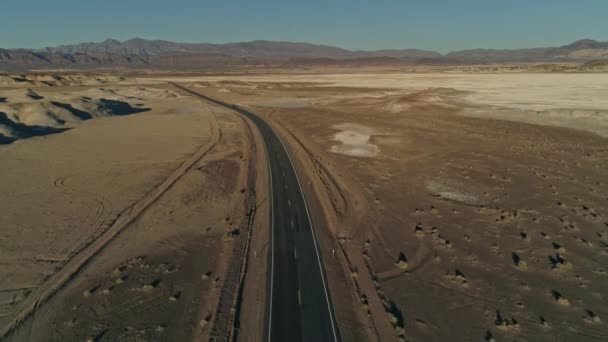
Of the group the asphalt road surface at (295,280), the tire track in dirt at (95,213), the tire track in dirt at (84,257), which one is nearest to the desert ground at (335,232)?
the tire track in dirt at (84,257)

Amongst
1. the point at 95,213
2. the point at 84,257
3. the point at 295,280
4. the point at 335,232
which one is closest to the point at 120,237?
the point at 84,257

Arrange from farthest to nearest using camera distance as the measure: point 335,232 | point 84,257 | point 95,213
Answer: point 95,213, point 335,232, point 84,257

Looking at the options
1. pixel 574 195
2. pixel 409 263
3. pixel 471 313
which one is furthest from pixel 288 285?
pixel 574 195

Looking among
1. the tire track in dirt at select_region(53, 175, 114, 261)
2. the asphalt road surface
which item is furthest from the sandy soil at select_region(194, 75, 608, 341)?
the tire track in dirt at select_region(53, 175, 114, 261)

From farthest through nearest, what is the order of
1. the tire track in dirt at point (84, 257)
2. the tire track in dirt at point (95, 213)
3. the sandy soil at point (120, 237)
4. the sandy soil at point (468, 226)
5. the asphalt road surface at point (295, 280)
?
the tire track in dirt at point (95, 213) < the tire track in dirt at point (84, 257) < the sandy soil at point (120, 237) < the sandy soil at point (468, 226) < the asphalt road surface at point (295, 280)

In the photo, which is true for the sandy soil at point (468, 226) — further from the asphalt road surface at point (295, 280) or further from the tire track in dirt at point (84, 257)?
the tire track in dirt at point (84, 257)

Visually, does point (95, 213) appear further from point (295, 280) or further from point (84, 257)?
point (295, 280)
